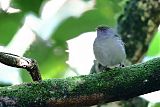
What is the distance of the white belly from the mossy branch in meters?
0.20

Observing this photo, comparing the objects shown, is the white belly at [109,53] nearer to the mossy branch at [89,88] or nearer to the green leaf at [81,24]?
the mossy branch at [89,88]

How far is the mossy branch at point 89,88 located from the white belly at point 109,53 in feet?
0.66

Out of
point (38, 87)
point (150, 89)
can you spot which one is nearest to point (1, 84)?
point (38, 87)

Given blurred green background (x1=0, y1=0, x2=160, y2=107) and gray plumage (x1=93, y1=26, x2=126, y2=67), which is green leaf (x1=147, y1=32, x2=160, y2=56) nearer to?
blurred green background (x1=0, y1=0, x2=160, y2=107)

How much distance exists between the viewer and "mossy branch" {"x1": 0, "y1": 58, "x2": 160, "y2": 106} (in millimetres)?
2312

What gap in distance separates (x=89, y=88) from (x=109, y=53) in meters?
0.37

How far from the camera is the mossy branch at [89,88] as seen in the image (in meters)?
2.31

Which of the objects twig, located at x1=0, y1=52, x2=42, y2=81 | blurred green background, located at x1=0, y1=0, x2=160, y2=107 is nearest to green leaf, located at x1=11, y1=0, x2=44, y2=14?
blurred green background, located at x1=0, y1=0, x2=160, y2=107

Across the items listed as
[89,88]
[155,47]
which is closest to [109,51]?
[89,88]

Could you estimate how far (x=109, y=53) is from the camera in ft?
8.85

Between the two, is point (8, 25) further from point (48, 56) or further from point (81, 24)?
point (81, 24)

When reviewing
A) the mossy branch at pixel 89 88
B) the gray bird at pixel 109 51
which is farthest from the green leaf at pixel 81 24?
the mossy branch at pixel 89 88

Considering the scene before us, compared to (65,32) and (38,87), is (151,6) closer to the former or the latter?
(65,32)

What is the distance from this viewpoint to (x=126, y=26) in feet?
13.8
